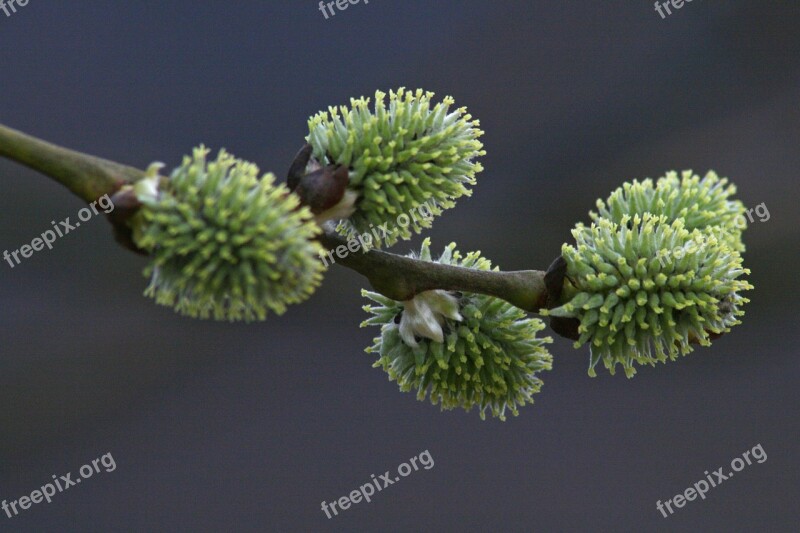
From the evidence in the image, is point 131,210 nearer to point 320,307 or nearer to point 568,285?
point 568,285

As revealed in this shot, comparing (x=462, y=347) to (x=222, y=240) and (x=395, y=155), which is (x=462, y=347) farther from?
(x=222, y=240)

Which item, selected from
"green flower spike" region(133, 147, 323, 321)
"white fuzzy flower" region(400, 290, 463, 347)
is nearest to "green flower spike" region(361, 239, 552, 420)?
"white fuzzy flower" region(400, 290, 463, 347)

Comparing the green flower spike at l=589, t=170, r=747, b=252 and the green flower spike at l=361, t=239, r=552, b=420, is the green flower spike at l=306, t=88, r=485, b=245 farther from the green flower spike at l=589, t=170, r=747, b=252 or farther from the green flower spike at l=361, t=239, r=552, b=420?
the green flower spike at l=589, t=170, r=747, b=252

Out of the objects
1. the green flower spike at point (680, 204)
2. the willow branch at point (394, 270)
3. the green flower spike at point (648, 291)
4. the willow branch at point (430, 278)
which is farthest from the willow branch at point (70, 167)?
the green flower spike at point (680, 204)

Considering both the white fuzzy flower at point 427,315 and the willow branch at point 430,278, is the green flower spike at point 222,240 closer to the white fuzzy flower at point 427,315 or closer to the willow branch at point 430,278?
the willow branch at point 430,278

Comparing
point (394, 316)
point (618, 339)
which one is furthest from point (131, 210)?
point (618, 339)

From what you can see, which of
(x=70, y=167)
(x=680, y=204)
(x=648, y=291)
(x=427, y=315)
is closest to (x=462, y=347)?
(x=427, y=315)
